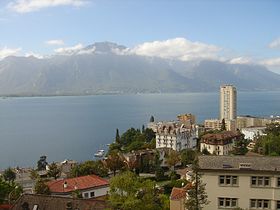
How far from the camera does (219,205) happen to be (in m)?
14.7

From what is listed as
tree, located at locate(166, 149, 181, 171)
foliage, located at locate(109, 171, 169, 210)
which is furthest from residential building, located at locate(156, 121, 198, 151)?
foliage, located at locate(109, 171, 169, 210)

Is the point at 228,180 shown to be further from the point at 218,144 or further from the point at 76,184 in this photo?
the point at 218,144

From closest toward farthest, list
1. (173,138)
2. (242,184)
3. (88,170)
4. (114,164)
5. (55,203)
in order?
(242,184) < (55,203) < (88,170) < (114,164) < (173,138)

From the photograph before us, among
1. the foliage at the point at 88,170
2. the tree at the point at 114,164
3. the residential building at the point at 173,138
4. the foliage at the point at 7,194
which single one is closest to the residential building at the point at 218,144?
the residential building at the point at 173,138

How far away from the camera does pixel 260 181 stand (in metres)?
14.3

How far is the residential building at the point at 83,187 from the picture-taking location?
24056 mm

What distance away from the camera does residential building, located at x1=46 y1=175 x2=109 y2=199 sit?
24056 mm

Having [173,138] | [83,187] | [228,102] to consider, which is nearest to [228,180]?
[83,187]

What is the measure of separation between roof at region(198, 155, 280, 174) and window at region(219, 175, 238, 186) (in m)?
0.36

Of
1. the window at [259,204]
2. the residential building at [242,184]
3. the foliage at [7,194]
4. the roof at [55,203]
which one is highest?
the residential building at [242,184]

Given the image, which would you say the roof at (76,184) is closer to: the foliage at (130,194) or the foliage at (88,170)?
the foliage at (130,194)

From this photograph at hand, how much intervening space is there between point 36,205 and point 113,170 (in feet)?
77.4

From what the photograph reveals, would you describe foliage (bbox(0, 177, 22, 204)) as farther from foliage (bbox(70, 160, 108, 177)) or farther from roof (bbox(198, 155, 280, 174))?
foliage (bbox(70, 160, 108, 177))

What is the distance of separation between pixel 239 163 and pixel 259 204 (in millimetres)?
1644
